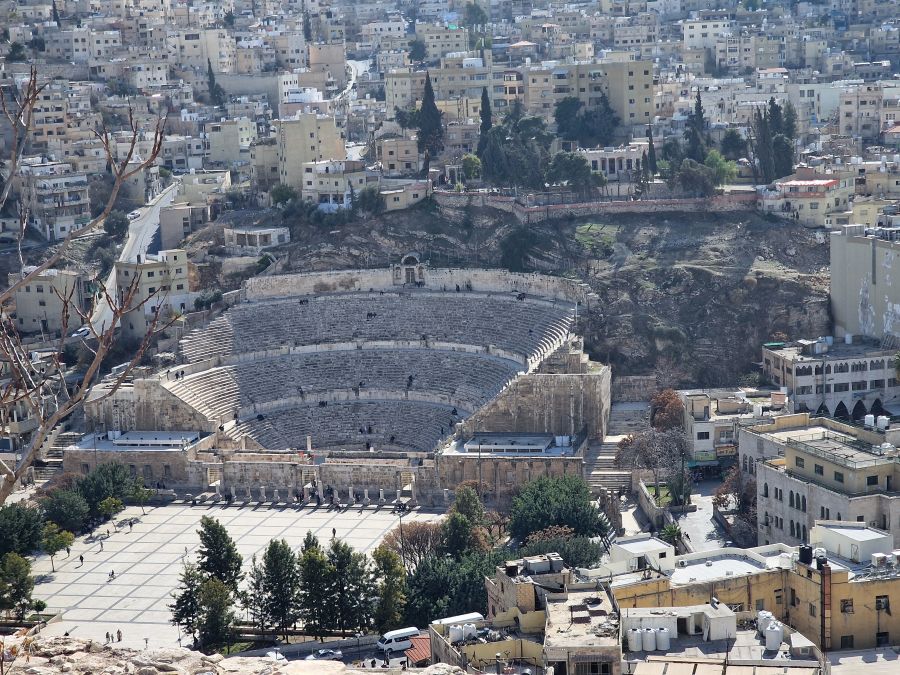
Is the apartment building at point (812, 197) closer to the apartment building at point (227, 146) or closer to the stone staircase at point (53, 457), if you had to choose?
the stone staircase at point (53, 457)

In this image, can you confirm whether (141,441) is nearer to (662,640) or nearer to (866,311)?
(866,311)

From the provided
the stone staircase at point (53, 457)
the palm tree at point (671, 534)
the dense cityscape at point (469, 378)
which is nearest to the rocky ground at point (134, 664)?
the dense cityscape at point (469, 378)

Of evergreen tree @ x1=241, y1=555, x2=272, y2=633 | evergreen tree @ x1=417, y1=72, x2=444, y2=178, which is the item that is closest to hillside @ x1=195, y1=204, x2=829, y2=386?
evergreen tree @ x1=417, y1=72, x2=444, y2=178

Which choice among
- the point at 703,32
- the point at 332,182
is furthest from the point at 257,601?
the point at 703,32

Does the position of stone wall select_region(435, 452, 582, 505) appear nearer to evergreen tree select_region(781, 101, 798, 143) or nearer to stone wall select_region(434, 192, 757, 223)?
stone wall select_region(434, 192, 757, 223)

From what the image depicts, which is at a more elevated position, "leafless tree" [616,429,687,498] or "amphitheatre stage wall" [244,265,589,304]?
"amphitheatre stage wall" [244,265,589,304]
